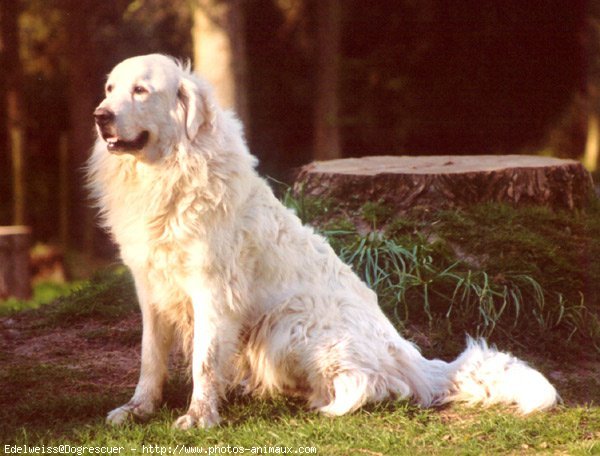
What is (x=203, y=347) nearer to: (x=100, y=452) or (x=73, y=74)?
(x=100, y=452)

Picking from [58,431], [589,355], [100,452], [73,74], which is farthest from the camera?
[73,74]

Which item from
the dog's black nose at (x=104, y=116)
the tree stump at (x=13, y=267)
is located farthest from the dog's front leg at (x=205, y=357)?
the tree stump at (x=13, y=267)

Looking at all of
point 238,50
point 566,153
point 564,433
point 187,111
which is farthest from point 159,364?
point 566,153

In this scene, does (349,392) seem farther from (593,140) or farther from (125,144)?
(593,140)

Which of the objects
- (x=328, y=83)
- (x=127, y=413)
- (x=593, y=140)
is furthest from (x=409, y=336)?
(x=593, y=140)

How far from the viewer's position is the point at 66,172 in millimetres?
14531

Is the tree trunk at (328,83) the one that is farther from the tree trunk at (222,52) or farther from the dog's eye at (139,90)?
the dog's eye at (139,90)

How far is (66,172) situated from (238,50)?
5894mm

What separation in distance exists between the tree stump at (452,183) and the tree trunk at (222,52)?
8.68 ft

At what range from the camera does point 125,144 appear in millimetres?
4250

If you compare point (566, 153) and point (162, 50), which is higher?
point (162, 50)

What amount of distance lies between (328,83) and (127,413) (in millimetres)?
8783

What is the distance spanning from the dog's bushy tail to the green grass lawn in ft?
0.21

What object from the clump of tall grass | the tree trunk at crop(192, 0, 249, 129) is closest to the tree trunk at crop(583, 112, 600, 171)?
the tree trunk at crop(192, 0, 249, 129)
